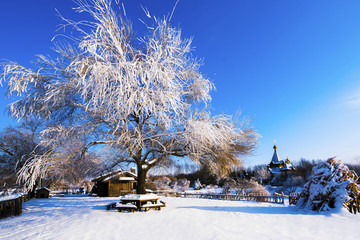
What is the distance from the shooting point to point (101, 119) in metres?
10.6

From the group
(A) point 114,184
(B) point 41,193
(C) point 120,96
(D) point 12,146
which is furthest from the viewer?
(A) point 114,184

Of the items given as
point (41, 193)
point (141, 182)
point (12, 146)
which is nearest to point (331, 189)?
point (141, 182)

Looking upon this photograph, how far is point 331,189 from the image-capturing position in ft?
32.3

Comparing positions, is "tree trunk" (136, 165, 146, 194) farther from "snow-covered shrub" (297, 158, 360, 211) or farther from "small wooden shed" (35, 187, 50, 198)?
"small wooden shed" (35, 187, 50, 198)

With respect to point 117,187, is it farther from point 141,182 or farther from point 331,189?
point 331,189

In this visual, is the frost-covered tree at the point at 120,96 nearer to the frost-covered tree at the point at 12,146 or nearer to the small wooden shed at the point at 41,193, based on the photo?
the frost-covered tree at the point at 12,146

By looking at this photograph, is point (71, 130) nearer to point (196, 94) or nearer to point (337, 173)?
point (196, 94)

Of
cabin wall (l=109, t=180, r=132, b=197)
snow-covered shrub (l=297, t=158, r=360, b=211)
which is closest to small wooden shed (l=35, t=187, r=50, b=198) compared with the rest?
cabin wall (l=109, t=180, r=132, b=197)

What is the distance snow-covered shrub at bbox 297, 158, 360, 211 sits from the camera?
9.39 meters

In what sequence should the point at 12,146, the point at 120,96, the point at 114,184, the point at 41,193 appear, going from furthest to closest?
the point at 114,184, the point at 41,193, the point at 12,146, the point at 120,96

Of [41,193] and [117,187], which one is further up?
[117,187]

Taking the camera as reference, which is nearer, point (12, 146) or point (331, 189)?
point (331, 189)

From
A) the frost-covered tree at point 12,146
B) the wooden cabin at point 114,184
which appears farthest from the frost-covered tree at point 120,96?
the wooden cabin at point 114,184

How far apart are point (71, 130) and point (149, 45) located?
6.01m
